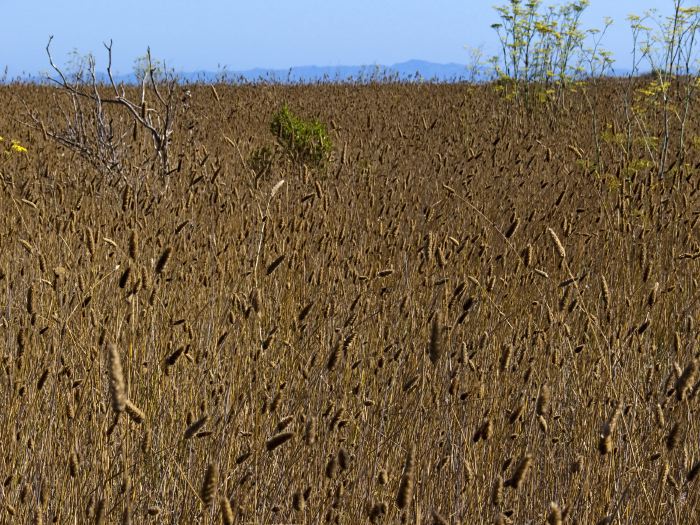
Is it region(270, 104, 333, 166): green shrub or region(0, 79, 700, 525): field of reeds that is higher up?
region(270, 104, 333, 166): green shrub

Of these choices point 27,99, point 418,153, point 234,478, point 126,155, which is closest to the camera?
point 234,478

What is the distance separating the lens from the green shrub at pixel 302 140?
20.3ft

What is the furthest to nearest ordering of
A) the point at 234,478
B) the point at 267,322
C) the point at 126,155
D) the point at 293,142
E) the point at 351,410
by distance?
the point at 293,142 → the point at 126,155 → the point at 267,322 → the point at 351,410 → the point at 234,478

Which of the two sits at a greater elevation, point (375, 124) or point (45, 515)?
point (375, 124)

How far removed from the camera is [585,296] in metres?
3.44

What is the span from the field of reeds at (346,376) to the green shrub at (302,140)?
51.2 inches

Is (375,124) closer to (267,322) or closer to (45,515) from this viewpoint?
(267,322)

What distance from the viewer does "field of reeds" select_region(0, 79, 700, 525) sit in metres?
1.81

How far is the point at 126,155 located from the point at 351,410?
4.12 metres

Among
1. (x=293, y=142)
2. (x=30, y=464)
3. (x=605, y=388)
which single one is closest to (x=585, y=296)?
(x=605, y=388)

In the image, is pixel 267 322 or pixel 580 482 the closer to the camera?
pixel 580 482

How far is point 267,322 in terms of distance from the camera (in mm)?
2955

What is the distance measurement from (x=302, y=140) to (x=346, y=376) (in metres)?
4.02

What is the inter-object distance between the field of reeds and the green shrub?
1301 millimetres
